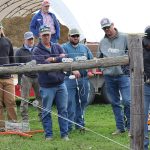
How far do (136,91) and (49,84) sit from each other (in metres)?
2.45

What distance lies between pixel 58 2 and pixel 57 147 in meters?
9.19

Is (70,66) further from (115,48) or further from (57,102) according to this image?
(115,48)

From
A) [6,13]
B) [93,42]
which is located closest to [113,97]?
[93,42]

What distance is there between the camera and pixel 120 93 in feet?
32.5

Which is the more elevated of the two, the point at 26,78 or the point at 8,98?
the point at 26,78

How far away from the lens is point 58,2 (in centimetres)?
1719

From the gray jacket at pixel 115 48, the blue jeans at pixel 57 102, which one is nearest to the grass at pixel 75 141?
the blue jeans at pixel 57 102

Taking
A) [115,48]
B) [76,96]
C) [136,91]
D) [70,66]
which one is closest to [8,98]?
[76,96]

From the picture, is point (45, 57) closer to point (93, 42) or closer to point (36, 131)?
point (36, 131)

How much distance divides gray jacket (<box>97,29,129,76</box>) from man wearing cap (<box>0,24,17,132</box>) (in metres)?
1.80

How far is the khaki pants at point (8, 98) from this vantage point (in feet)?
33.9

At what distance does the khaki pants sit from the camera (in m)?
10.3

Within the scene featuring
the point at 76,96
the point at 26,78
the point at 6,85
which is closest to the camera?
the point at 76,96

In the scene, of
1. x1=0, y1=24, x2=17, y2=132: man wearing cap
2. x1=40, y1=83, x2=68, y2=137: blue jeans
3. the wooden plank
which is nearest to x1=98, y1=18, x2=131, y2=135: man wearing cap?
x1=40, y1=83, x2=68, y2=137: blue jeans
